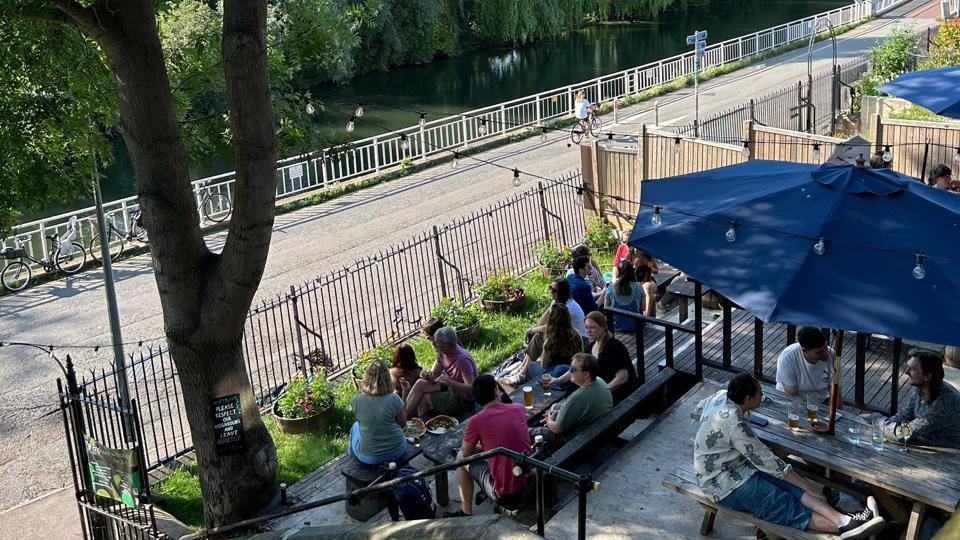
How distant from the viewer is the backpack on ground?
7.57 m

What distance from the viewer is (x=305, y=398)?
10.8 meters

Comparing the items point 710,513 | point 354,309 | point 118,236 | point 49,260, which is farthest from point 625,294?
point 118,236

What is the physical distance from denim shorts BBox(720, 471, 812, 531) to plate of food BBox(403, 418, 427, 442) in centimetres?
330

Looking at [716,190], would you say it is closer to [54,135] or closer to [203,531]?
[203,531]

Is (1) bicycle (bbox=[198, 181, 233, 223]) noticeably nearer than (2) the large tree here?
No

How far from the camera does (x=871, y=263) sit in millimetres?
6965

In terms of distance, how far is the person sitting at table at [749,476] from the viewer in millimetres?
6297

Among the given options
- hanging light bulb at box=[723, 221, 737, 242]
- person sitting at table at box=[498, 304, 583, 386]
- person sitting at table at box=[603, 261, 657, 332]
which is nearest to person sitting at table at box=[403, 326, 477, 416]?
person sitting at table at box=[498, 304, 583, 386]

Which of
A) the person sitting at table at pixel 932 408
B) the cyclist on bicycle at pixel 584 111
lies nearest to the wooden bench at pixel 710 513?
the person sitting at table at pixel 932 408

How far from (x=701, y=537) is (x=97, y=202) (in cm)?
697

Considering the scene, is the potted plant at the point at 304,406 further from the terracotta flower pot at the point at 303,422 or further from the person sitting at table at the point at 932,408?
the person sitting at table at the point at 932,408

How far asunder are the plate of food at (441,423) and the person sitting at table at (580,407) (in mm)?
1425

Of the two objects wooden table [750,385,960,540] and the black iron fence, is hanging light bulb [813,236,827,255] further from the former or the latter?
the black iron fence

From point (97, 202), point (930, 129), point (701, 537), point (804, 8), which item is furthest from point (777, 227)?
point (804, 8)
